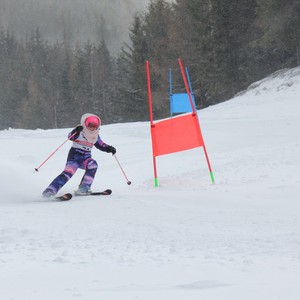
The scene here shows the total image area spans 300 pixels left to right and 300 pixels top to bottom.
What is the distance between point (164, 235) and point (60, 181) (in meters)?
2.78

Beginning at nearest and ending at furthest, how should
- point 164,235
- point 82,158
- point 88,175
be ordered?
point 164,235
point 88,175
point 82,158

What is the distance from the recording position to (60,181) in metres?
6.23

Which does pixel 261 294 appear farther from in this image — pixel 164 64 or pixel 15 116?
pixel 15 116

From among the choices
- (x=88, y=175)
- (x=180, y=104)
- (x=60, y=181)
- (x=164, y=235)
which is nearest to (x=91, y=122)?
(x=88, y=175)

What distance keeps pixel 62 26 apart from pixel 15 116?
31.1m

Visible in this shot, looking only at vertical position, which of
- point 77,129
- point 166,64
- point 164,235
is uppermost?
→ point 166,64

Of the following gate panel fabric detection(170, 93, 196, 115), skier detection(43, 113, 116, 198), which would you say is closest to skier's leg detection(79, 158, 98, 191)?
skier detection(43, 113, 116, 198)

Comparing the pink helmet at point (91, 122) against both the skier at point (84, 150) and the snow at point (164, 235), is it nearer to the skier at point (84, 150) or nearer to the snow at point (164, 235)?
the skier at point (84, 150)

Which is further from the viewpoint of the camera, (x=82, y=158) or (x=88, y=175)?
(x=82, y=158)

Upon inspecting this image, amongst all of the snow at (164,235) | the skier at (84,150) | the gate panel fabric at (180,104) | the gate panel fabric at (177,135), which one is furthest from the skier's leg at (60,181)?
the gate panel fabric at (180,104)

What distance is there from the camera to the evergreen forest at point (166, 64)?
1195 inches

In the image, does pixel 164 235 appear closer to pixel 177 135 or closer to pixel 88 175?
pixel 88 175

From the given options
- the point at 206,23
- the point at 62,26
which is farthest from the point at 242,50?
the point at 62,26

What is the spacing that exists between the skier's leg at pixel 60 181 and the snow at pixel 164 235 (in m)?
0.15
